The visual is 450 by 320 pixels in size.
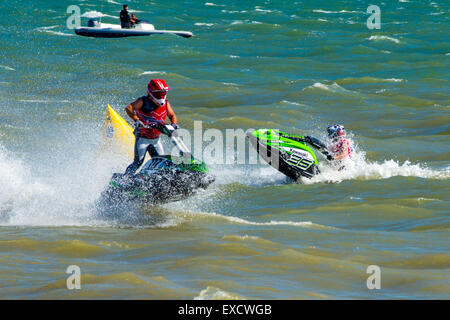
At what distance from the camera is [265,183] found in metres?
14.7

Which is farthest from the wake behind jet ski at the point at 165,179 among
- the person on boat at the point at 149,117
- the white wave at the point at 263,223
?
the white wave at the point at 263,223

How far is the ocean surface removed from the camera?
889cm

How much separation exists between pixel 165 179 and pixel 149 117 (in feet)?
3.09

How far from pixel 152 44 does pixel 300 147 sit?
24.3 meters

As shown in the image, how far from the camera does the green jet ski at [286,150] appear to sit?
1408 centimetres

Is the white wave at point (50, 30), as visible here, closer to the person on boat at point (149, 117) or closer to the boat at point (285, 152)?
the boat at point (285, 152)

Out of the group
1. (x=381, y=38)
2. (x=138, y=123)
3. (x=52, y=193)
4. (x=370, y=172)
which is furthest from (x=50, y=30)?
(x=138, y=123)

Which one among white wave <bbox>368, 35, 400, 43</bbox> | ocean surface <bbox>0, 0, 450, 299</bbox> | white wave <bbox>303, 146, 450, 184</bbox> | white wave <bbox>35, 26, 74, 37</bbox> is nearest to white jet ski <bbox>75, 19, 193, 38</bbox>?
ocean surface <bbox>0, 0, 450, 299</bbox>

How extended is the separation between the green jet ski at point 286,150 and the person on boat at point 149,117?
285 cm

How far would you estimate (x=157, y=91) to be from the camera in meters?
11.3

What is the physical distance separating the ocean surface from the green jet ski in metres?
0.33

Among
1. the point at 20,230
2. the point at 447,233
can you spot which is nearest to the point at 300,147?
the point at 447,233
